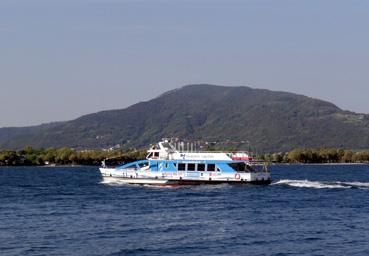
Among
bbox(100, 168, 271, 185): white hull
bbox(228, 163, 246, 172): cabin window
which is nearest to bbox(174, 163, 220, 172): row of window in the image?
bbox(100, 168, 271, 185): white hull

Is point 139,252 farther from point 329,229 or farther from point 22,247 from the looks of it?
point 329,229

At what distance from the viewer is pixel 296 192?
90188 mm

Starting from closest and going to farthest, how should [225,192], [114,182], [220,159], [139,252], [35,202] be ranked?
[139,252]
[35,202]
[225,192]
[220,159]
[114,182]

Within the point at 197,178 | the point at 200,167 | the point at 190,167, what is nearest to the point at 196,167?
the point at 200,167

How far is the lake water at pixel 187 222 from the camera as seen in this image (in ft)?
151

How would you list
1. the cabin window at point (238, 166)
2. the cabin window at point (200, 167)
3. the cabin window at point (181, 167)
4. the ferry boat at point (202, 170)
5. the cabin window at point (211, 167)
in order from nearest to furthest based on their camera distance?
1. the ferry boat at point (202, 170)
2. the cabin window at point (238, 166)
3. the cabin window at point (211, 167)
4. the cabin window at point (200, 167)
5. the cabin window at point (181, 167)

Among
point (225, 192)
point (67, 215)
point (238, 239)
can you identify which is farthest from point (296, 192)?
point (238, 239)

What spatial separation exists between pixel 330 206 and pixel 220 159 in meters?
29.8

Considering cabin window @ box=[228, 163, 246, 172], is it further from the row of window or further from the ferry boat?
the row of window

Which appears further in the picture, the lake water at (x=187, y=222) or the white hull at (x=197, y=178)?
the white hull at (x=197, y=178)

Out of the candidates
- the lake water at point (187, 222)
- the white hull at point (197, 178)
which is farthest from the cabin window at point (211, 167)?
the lake water at point (187, 222)

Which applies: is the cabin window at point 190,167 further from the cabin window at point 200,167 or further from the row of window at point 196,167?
the cabin window at point 200,167

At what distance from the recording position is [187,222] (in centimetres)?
5903

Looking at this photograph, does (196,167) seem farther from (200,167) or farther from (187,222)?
(187,222)
